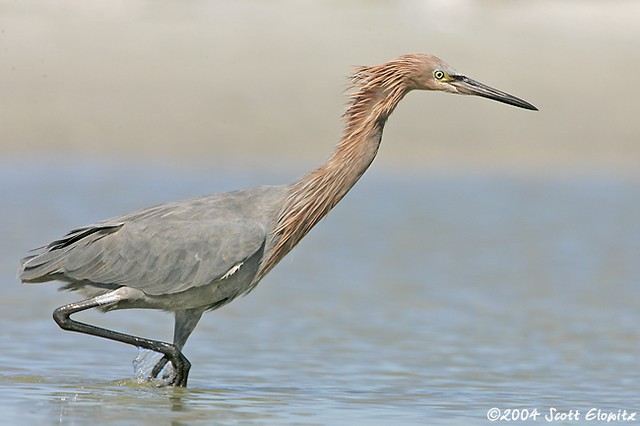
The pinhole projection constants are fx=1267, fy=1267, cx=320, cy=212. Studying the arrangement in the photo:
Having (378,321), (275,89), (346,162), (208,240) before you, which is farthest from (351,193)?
(208,240)

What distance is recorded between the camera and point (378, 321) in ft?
37.5

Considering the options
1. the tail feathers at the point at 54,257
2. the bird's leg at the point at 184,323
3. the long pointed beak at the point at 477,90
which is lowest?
the bird's leg at the point at 184,323

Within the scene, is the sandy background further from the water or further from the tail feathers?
the tail feathers

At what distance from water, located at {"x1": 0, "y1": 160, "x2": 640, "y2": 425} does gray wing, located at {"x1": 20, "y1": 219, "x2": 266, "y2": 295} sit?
2.35 feet

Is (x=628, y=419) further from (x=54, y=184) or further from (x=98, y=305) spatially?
(x=54, y=184)

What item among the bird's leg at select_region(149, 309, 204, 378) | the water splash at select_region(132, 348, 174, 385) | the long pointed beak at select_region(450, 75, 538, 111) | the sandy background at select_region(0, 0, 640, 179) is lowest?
the water splash at select_region(132, 348, 174, 385)

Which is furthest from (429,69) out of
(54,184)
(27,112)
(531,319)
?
(27,112)

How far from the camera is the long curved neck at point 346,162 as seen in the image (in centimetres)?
833

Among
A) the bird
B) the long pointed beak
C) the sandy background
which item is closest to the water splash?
the bird

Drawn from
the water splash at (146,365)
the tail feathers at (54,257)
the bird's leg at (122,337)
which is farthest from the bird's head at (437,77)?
the water splash at (146,365)

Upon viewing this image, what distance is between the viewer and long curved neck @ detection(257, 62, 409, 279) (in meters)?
8.33

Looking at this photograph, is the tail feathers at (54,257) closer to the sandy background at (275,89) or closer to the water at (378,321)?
the water at (378,321)

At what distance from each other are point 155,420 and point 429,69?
296cm

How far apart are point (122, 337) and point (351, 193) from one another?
11.5 m
